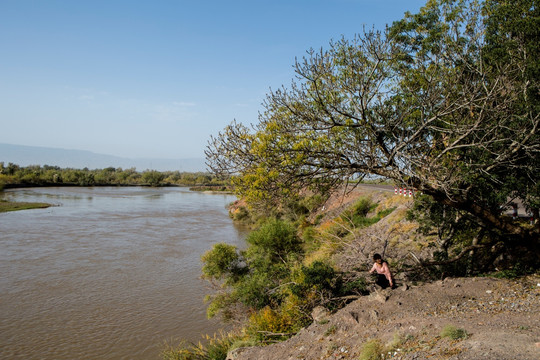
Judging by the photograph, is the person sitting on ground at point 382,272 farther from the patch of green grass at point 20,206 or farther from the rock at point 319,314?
the patch of green grass at point 20,206

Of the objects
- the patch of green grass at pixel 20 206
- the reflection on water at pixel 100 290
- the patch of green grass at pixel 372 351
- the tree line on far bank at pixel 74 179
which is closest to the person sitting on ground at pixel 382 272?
the patch of green grass at pixel 372 351

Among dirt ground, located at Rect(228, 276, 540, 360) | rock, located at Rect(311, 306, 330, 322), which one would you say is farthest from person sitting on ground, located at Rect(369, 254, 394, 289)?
rock, located at Rect(311, 306, 330, 322)

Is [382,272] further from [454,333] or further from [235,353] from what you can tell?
[235,353]

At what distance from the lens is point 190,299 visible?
1695 cm

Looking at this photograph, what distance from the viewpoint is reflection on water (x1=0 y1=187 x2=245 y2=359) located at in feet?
42.8

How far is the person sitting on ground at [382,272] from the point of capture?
30.6 ft

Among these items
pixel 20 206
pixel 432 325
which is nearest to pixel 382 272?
pixel 432 325

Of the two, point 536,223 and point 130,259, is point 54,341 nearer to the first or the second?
point 130,259

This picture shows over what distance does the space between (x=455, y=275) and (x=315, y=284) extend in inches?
161

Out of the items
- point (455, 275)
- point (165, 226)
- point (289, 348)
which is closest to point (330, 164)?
point (289, 348)

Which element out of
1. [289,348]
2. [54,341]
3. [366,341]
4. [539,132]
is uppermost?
[539,132]

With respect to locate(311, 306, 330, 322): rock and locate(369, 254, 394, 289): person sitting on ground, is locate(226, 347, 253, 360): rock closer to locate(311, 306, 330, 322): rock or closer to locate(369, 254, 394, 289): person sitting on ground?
locate(311, 306, 330, 322): rock

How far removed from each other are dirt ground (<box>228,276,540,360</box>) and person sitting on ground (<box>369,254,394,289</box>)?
0.28 metres

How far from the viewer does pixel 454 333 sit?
612 cm
